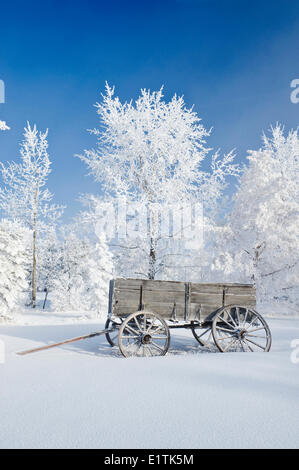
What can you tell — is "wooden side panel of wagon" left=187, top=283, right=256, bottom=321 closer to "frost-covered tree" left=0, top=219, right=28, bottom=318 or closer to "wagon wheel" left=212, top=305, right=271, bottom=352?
"wagon wheel" left=212, top=305, right=271, bottom=352

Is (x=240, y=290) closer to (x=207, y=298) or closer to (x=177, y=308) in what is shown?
(x=207, y=298)

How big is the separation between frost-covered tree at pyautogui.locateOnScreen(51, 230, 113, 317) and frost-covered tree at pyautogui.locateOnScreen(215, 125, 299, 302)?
6.20 metres

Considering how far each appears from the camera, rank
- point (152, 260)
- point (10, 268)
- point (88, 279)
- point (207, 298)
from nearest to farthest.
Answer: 1. point (207, 298)
2. point (152, 260)
3. point (10, 268)
4. point (88, 279)

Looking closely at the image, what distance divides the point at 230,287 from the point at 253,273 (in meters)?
8.30

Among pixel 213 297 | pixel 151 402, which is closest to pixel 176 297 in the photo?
pixel 213 297

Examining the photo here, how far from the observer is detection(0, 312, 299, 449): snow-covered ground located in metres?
2.30

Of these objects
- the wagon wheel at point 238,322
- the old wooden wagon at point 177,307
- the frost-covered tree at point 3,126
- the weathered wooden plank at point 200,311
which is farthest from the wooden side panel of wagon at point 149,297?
the frost-covered tree at point 3,126

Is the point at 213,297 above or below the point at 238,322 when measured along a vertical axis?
above

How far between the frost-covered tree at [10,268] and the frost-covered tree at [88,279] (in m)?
2.63

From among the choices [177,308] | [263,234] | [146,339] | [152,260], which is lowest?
[146,339]

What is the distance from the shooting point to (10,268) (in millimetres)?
13211

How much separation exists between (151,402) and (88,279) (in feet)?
55.7

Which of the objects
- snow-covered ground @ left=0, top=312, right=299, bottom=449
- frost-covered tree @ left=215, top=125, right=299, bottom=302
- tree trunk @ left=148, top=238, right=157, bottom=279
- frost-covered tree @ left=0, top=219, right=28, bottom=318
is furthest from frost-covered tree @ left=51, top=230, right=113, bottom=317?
snow-covered ground @ left=0, top=312, right=299, bottom=449

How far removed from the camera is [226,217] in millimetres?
15258
